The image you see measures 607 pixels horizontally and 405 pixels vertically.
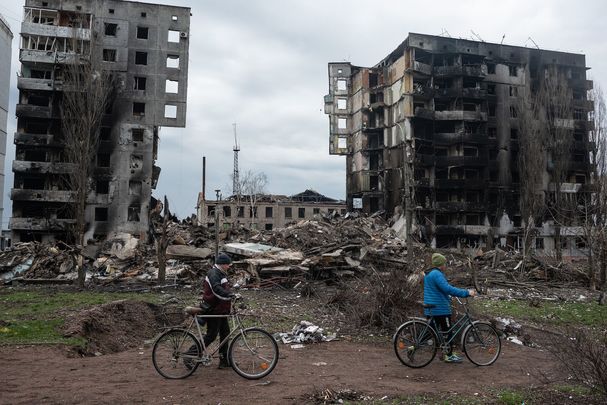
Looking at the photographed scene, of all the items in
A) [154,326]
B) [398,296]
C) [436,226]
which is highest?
[436,226]

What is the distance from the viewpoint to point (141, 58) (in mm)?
44969

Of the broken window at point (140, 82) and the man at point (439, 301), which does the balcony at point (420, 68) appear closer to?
the broken window at point (140, 82)

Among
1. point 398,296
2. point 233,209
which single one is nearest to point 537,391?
point 398,296

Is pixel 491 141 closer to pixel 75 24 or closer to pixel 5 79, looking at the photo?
pixel 75 24

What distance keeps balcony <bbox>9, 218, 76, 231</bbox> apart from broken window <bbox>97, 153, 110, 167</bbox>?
5.98 metres

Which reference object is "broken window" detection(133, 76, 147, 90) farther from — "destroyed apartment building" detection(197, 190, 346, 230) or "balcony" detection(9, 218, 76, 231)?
"destroyed apartment building" detection(197, 190, 346, 230)

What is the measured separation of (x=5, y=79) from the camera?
44344 mm

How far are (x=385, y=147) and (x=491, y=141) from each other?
11.1 m

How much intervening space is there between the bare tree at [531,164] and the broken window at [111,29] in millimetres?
39712

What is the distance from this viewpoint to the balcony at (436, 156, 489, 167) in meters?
48.9

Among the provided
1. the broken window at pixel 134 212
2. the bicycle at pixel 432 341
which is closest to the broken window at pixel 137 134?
the broken window at pixel 134 212

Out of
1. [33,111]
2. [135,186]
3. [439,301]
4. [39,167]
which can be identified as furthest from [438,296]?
[33,111]

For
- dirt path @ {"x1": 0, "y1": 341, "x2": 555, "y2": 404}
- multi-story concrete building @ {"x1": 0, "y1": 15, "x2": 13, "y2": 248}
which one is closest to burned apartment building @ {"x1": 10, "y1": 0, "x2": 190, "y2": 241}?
multi-story concrete building @ {"x1": 0, "y1": 15, "x2": 13, "y2": 248}

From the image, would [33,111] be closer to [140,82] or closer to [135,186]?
[140,82]
